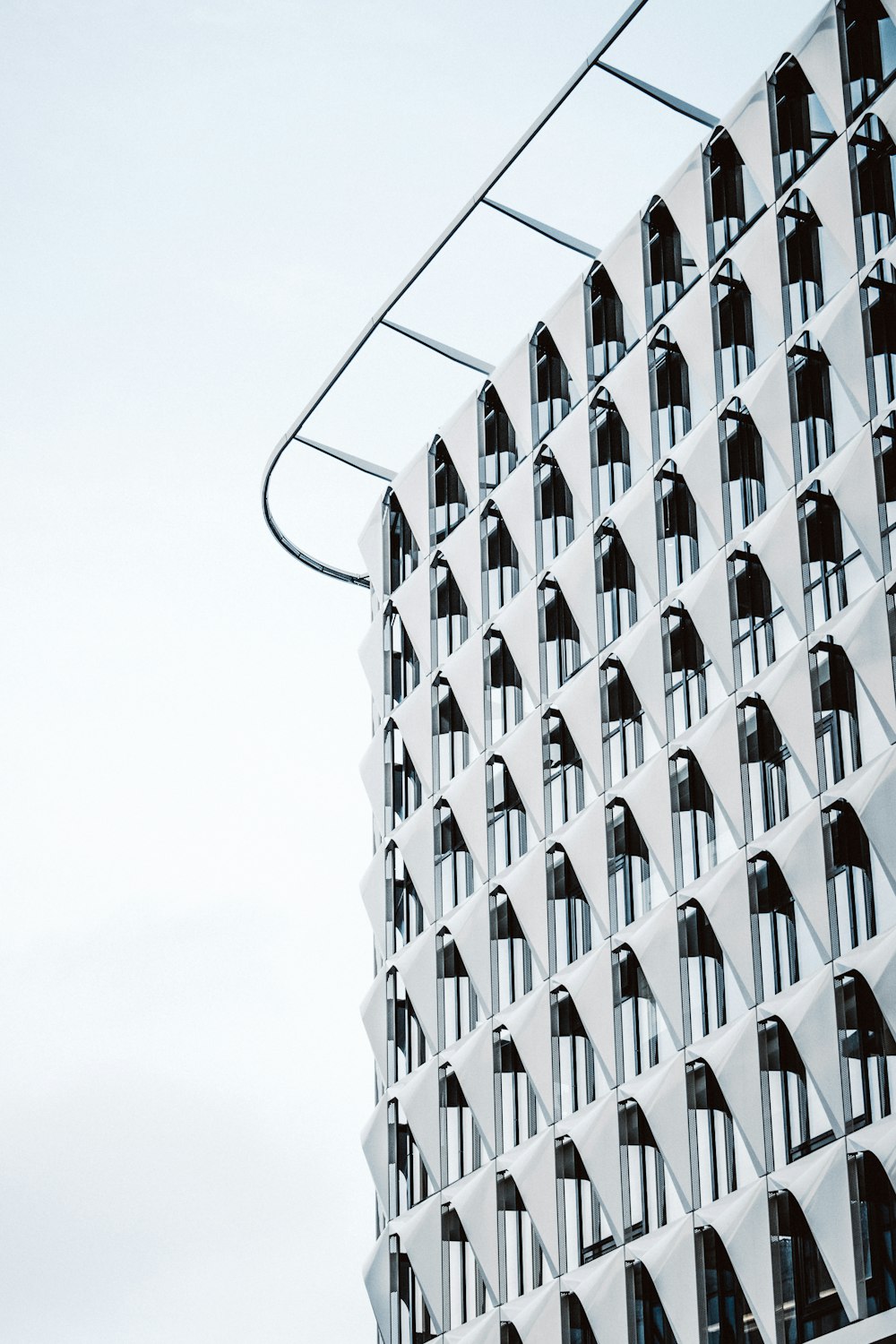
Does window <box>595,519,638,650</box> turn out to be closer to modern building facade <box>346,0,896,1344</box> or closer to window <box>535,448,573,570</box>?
modern building facade <box>346,0,896,1344</box>

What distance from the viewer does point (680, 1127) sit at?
1316 inches

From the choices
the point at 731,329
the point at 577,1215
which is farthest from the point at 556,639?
the point at 577,1215

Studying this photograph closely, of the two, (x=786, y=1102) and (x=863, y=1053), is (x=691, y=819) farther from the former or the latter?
(x=863, y=1053)

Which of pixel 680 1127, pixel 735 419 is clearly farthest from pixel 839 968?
pixel 735 419

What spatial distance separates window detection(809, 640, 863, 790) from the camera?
31.8m

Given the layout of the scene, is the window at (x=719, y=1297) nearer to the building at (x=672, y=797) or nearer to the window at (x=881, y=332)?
the building at (x=672, y=797)

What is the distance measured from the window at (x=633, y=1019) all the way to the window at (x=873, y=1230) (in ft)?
18.3

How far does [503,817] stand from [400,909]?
165 inches

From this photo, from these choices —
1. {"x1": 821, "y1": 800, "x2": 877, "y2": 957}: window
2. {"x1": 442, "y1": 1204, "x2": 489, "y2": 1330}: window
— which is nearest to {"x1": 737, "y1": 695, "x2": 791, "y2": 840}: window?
{"x1": 821, "y1": 800, "x2": 877, "y2": 957}: window

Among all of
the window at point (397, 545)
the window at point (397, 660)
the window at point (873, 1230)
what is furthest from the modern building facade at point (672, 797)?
the window at point (397, 545)

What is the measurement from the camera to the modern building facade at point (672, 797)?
31281 millimetres

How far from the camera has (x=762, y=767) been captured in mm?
33656

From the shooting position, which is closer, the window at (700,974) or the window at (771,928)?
the window at (771,928)

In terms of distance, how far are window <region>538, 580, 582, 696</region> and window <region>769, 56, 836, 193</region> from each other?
8817 mm
